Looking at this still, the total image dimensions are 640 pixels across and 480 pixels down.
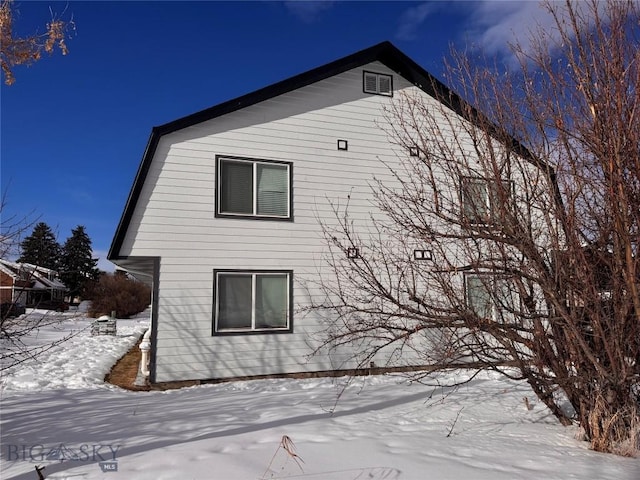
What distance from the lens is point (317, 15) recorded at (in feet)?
32.5

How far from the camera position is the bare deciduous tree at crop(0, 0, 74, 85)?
5.41 m

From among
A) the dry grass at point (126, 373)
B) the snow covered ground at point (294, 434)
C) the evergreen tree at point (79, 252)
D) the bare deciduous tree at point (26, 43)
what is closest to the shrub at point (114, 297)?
the evergreen tree at point (79, 252)

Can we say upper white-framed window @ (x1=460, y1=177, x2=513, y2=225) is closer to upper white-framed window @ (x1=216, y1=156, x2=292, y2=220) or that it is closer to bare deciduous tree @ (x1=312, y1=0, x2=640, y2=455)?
bare deciduous tree @ (x1=312, y1=0, x2=640, y2=455)

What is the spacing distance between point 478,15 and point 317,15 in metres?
4.65

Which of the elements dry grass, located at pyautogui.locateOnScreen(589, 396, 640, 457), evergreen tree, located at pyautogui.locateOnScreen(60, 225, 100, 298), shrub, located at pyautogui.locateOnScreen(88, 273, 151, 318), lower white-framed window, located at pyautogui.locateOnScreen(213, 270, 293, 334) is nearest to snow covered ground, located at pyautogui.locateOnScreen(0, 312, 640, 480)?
dry grass, located at pyautogui.locateOnScreen(589, 396, 640, 457)

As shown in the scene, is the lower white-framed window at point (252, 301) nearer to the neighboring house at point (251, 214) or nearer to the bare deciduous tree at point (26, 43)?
the neighboring house at point (251, 214)

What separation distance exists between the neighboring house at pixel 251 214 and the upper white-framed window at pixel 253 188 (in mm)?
21

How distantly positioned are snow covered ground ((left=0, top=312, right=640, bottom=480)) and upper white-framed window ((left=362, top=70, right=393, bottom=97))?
20.9ft

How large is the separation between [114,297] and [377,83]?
87.5ft

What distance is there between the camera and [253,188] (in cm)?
916

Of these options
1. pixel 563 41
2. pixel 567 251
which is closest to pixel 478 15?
pixel 563 41

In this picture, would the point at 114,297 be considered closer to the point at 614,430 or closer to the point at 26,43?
the point at 26,43

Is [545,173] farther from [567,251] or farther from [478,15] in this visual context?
[478,15]

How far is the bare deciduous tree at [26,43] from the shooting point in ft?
17.8
